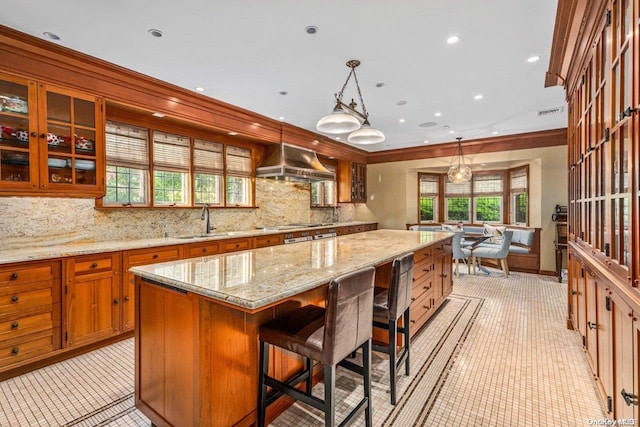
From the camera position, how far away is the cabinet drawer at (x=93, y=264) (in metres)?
2.74

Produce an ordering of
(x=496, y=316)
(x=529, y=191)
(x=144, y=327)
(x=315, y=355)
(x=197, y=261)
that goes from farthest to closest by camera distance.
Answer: (x=529, y=191) < (x=496, y=316) < (x=197, y=261) < (x=144, y=327) < (x=315, y=355)

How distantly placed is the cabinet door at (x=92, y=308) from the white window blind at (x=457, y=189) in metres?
7.46

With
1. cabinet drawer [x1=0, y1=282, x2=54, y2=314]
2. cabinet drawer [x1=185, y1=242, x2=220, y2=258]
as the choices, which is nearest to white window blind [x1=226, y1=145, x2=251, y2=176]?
cabinet drawer [x1=185, y1=242, x2=220, y2=258]

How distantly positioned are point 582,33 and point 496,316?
2.95 metres

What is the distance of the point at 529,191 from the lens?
643 centimetres

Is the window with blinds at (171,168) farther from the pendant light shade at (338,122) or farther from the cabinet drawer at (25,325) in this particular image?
the pendant light shade at (338,122)

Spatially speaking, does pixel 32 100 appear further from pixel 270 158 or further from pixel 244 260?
pixel 270 158

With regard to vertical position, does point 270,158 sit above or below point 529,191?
above

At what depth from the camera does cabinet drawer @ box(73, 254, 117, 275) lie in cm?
274

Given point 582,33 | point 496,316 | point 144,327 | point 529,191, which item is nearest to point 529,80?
point 582,33

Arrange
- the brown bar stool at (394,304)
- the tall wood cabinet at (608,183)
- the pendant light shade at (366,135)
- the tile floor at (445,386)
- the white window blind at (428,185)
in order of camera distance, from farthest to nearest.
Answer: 1. the white window blind at (428,185)
2. the pendant light shade at (366,135)
3. the brown bar stool at (394,304)
4. the tile floor at (445,386)
5. the tall wood cabinet at (608,183)

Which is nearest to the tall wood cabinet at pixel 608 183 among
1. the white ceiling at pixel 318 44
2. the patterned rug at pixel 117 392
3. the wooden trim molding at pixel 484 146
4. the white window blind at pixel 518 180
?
the white ceiling at pixel 318 44

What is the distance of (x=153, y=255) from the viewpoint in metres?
3.29

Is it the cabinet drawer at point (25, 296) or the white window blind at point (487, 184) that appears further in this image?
the white window blind at point (487, 184)
